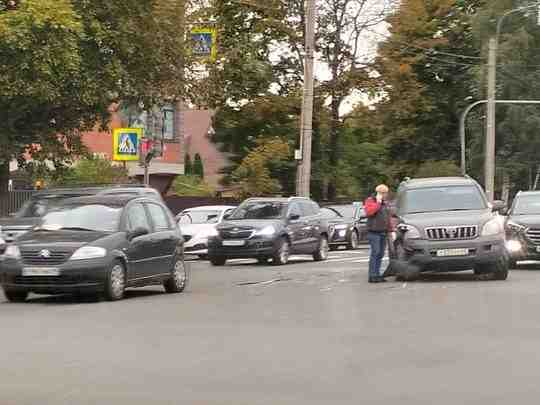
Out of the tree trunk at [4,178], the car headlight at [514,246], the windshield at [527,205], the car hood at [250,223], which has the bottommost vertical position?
the car headlight at [514,246]

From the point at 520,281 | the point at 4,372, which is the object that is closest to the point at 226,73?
the point at 520,281

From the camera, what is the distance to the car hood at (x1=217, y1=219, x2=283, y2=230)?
2783 cm

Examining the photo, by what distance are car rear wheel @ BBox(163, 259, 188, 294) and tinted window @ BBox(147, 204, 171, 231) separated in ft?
1.94

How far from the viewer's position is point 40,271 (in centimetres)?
1634

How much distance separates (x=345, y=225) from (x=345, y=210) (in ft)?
7.06

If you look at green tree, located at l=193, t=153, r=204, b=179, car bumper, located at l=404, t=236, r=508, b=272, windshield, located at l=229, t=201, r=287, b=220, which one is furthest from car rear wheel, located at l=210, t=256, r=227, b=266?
green tree, located at l=193, t=153, r=204, b=179

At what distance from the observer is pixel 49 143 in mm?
29984

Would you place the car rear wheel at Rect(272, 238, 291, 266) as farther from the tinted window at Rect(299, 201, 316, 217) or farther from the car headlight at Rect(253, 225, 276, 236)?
the tinted window at Rect(299, 201, 316, 217)

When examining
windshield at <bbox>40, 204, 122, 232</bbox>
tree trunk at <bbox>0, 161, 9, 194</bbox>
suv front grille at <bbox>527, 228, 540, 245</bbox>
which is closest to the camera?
windshield at <bbox>40, 204, 122, 232</bbox>

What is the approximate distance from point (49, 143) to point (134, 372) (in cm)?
2067

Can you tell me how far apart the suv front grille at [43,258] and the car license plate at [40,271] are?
7cm

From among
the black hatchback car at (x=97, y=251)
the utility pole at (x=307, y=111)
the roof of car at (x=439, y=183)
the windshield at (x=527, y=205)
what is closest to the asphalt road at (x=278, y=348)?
the black hatchback car at (x=97, y=251)

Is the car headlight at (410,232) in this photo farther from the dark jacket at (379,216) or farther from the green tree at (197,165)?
the green tree at (197,165)

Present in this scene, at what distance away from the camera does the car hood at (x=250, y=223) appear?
27833 millimetres
